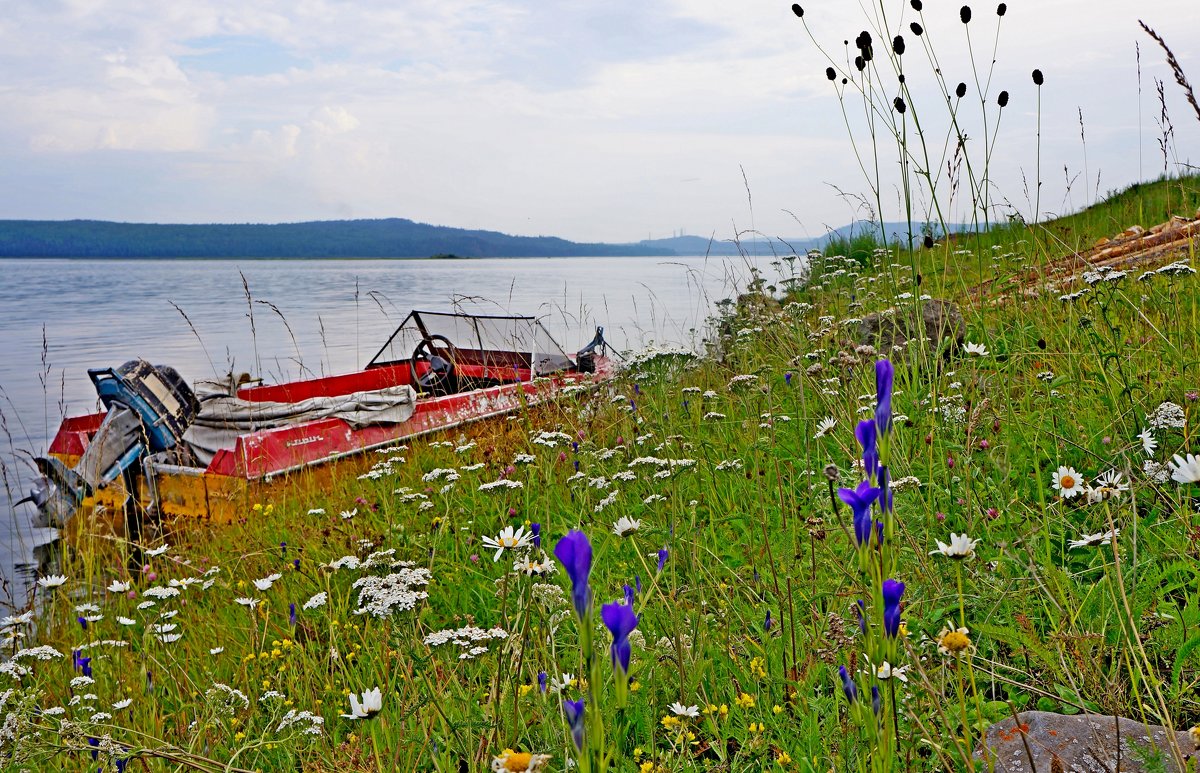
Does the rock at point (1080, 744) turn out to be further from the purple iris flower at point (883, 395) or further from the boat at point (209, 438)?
the boat at point (209, 438)

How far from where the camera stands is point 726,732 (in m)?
1.91

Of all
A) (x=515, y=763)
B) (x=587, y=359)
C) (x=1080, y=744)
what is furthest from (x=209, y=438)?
(x=1080, y=744)

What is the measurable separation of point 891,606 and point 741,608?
184cm

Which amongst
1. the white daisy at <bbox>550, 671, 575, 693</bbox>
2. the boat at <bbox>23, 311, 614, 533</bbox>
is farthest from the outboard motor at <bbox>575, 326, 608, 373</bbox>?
the white daisy at <bbox>550, 671, 575, 693</bbox>

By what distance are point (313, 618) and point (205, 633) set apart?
2.72 ft

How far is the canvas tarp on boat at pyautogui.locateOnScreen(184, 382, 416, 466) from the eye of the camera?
8.16 meters

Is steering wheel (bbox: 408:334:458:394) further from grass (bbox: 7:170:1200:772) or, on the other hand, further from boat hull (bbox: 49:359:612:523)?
grass (bbox: 7:170:1200:772)

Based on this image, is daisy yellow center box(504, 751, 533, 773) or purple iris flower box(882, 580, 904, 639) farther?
daisy yellow center box(504, 751, 533, 773)

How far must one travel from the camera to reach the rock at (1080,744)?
4.48 ft

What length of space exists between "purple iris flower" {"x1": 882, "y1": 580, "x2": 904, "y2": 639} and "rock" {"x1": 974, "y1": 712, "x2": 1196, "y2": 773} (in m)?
0.73

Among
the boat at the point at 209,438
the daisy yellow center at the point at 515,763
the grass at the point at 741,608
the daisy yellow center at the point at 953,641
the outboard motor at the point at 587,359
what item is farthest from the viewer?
the outboard motor at the point at 587,359

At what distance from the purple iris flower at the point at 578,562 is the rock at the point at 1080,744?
1079mm

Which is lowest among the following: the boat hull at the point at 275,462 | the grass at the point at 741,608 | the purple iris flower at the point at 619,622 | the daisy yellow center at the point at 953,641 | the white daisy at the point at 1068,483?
the boat hull at the point at 275,462

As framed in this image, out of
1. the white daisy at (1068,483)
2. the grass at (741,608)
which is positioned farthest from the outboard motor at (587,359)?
the white daisy at (1068,483)
